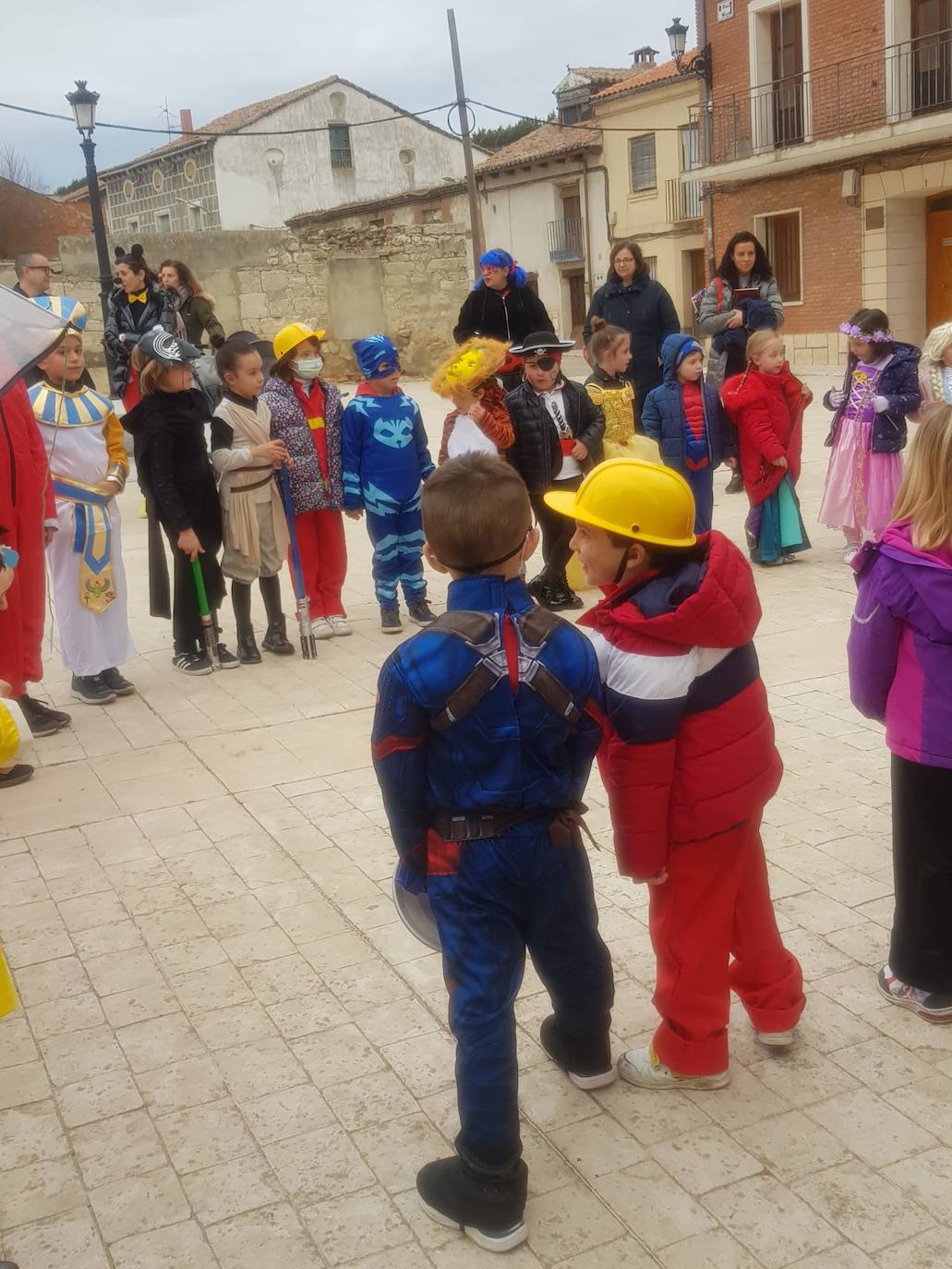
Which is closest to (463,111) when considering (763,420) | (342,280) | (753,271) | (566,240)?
(342,280)

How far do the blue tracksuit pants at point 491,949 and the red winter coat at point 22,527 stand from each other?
301 cm

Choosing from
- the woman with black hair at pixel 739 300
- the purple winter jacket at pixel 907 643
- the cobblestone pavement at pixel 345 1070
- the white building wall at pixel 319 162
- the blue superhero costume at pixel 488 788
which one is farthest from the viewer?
the white building wall at pixel 319 162

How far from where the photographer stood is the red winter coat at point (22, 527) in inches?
195

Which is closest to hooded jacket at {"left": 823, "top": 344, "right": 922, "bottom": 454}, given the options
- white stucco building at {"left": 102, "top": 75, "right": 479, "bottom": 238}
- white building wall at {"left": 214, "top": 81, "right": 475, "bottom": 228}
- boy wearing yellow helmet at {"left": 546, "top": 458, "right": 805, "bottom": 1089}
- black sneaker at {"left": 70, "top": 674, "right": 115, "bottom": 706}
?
black sneaker at {"left": 70, "top": 674, "right": 115, "bottom": 706}

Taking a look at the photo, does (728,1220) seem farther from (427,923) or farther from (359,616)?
(359,616)

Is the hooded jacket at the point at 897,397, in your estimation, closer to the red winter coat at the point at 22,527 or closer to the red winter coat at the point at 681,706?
the red winter coat at the point at 22,527

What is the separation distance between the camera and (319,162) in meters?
46.5

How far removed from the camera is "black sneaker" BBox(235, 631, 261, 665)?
7188 millimetres

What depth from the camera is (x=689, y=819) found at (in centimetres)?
275

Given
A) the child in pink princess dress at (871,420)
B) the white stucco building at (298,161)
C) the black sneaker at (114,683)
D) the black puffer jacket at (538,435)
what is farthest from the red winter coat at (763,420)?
→ the white stucco building at (298,161)

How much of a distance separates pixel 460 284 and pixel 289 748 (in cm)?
2402

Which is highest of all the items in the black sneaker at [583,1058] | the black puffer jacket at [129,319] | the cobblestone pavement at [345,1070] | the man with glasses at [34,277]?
the man with glasses at [34,277]

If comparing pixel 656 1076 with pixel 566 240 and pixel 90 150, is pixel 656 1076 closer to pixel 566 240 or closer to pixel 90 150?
pixel 90 150

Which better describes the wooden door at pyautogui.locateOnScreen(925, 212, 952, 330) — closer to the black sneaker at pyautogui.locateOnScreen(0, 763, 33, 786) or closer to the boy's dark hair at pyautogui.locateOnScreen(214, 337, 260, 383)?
the boy's dark hair at pyautogui.locateOnScreen(214, 337, 260, 383)
